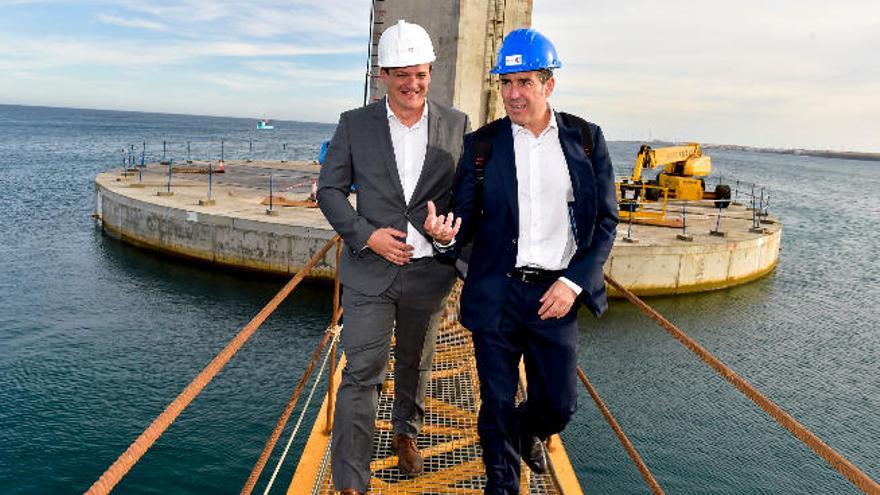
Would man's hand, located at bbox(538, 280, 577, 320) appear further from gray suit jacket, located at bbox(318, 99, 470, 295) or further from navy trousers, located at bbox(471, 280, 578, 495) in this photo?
gray suit jacket, located at bbox(318, 99, 470, 295)

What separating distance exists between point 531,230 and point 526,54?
872 millimetres

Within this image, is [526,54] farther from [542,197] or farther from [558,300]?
[558,300]

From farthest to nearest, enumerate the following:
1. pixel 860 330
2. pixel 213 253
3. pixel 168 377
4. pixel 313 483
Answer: pixel 213 253, pixel 860 330, pixel 168 377, pixel 313 483

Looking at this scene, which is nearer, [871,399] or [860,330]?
[871,399]

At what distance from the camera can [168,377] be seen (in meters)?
14.4

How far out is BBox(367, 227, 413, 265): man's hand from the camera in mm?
3205

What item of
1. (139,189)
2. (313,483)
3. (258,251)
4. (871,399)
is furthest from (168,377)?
(871,399)

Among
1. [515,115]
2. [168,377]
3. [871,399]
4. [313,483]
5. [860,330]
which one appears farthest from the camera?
[860,330]

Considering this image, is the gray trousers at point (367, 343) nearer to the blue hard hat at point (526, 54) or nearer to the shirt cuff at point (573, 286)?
the shirt cuff at point (573, 286)

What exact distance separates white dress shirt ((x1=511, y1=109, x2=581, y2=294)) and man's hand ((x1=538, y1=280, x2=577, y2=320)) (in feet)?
0.62

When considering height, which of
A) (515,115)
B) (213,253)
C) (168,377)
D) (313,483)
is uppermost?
(515,115)

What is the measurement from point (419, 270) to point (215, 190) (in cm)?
2752

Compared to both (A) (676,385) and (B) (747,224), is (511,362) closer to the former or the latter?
(A) (676,385)

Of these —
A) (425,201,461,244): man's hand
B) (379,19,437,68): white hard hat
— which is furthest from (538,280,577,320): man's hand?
(379,19,437,68): white hard hat
